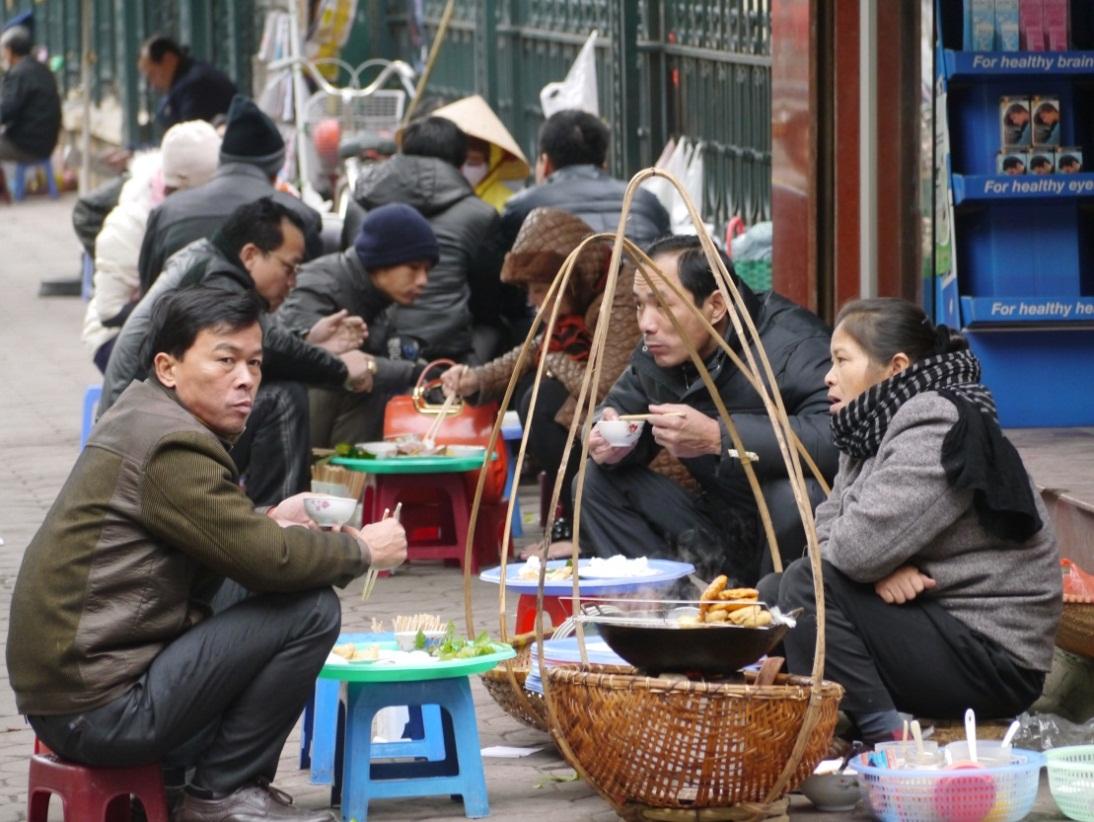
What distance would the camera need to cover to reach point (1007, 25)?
23.1 feet

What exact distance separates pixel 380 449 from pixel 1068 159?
263cm

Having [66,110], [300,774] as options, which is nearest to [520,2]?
[300,774]

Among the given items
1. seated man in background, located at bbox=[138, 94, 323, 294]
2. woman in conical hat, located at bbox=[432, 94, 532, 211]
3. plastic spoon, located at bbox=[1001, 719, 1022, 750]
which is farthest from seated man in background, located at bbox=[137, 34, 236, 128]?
Result: plastic spoon, located at bbox=[1001, 719, 1022, 750]

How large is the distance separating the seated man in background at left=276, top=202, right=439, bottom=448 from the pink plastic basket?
404 cm

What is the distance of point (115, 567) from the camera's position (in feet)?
14.1

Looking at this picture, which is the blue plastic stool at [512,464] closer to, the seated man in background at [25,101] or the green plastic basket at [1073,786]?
the green plastic basket at [1073,786]

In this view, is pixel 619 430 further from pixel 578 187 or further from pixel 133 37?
pixel 133 37

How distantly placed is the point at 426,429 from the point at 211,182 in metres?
1.81

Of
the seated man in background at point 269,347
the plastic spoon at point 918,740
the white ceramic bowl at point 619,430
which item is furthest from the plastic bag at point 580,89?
the plastic spoon at point 918,740

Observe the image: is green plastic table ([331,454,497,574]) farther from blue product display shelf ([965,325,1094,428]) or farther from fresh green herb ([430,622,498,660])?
fresh green herb ([430,622,498,660])

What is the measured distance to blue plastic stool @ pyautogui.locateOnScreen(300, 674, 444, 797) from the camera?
A: 5.03 metres

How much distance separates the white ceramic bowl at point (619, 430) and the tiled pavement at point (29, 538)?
2.65 ft

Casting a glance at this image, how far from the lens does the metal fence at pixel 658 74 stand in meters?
11.0

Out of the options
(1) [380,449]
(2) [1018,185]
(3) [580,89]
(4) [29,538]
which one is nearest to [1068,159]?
(2) [1018,185]
